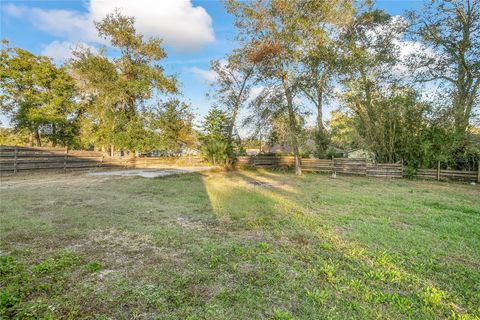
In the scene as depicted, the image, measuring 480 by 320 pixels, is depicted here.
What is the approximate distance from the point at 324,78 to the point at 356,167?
16.1 ft

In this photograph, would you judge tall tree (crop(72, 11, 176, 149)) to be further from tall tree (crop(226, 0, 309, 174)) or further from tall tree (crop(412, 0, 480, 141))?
tall tree (crop(412, 0, 480, 141))

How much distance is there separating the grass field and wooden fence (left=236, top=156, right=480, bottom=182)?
7.12 meters

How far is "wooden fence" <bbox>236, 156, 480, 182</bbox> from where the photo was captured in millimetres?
10688

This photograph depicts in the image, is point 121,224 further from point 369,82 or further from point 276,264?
point 369,82

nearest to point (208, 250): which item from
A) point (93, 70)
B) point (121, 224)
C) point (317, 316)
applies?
point (317, 316)

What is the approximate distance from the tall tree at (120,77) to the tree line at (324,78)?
0.08 m

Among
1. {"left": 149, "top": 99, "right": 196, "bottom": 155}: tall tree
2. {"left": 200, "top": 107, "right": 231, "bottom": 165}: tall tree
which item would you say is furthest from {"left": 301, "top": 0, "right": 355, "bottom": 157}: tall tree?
{"left": 149, "top": 99, "right": 196, "bottom": 155}: tall tree

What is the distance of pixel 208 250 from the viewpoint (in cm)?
298

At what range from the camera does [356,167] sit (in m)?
12.9

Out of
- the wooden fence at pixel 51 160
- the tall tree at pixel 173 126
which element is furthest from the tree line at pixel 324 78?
the wooden fence at pixel 51 160

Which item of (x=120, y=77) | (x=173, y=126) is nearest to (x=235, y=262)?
(x=120, y=77)

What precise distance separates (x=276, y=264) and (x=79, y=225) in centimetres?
311

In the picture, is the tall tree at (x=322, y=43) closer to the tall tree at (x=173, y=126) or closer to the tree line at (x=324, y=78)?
the tree line at (x=324, y=78)

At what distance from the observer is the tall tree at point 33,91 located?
727 inches
